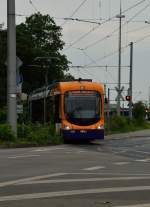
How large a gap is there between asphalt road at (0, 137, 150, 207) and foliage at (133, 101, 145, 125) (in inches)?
1617

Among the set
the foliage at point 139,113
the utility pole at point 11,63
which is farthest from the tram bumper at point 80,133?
the foliage at point 139,113

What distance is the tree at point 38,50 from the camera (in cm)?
8378

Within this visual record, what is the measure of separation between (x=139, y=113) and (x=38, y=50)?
2756 cm

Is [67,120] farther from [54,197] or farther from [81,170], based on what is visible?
[54,197]

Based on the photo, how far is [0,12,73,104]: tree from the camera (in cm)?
8378

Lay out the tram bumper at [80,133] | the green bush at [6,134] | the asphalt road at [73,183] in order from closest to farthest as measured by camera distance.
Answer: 1. the asphalt road at [73,183]
2. the green bush at [6,134]
3. the tram bumper at [80,133]

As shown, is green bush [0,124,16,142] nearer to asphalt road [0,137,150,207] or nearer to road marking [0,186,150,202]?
asphalt road [0,137,150,207]

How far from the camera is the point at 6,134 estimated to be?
101 feet

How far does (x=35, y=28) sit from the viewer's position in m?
91.1

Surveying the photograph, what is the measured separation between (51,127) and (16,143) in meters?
3.96

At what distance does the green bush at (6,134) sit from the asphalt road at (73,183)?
Answer: 10814mm

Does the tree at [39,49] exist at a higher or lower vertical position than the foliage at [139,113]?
higher

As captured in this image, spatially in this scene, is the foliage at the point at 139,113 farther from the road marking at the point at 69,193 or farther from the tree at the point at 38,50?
the road marking at the point at 69,193

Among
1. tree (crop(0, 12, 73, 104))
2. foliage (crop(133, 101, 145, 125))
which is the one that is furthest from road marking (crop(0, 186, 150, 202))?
tree (crop(0, 12, 73, 104))
